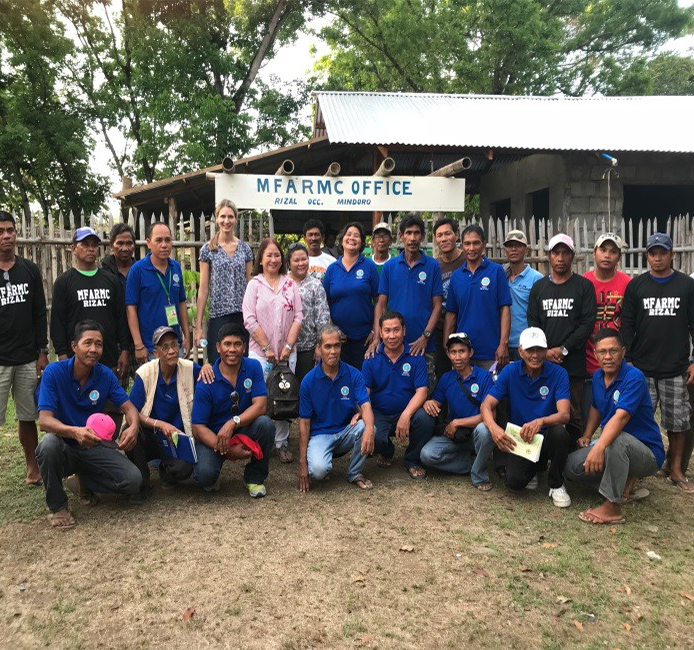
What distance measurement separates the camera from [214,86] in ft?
65.1

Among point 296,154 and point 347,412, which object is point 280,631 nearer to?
point 347,412

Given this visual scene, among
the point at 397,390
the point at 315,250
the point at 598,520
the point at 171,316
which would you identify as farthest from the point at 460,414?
the point at 171,316

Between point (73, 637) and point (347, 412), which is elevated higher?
point (347, 412)

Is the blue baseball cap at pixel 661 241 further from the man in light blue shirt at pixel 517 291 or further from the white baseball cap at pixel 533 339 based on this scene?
the white baseball cap at pixel 533 339

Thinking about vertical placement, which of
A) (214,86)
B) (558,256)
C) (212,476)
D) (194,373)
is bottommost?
(212,476)

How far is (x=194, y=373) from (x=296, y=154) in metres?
6.38

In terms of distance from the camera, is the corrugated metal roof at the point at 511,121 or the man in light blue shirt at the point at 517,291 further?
the corrugated metal roof at the point at 511,121

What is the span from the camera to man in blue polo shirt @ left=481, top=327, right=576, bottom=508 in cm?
416

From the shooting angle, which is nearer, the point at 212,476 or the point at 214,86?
the point at 212,476

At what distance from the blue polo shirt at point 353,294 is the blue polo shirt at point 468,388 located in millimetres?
895

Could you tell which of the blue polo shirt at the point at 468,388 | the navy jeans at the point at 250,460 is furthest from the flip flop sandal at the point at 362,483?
the blue polo shirt at the point at 468,388

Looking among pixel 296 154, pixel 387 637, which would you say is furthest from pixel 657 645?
pixel 296 154

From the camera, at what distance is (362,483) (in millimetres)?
4445

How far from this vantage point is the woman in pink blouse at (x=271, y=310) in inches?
187
